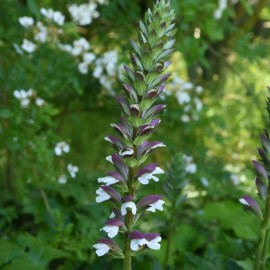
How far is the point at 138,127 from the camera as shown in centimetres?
141

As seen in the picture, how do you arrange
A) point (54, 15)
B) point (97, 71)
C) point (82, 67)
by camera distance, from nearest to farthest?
point (54, 15)
point (82, 67)
point (97, 71)

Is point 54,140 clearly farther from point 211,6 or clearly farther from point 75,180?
point 211,6

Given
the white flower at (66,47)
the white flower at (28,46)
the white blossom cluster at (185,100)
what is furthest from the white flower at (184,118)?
the white flower at (28,46)

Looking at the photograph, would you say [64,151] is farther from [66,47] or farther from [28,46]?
[66,47]

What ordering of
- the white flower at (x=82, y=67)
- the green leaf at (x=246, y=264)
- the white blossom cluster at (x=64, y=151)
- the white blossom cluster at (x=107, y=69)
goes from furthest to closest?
the white blossom cluster at (x=107, y=69) < the white flower at (x=82, y=67) < the white blossom cluster at (x=64, y=151) < the green leaf at (x=246, y=264)

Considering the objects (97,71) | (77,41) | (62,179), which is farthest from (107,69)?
(62,179)

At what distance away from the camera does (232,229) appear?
3.62 metres

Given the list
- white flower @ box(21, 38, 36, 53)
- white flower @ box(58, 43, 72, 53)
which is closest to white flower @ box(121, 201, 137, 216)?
white flower @ box(21, 38, 36, 53)

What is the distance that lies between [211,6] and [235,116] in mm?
2657

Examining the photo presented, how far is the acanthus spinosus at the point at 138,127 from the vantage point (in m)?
1.37

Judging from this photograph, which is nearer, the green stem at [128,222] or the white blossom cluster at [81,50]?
the green stem at [128,222]

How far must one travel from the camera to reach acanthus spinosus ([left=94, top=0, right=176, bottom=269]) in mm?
1367

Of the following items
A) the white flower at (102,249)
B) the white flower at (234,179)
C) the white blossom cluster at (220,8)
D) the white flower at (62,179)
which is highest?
the white blossom cluster at (220,8)

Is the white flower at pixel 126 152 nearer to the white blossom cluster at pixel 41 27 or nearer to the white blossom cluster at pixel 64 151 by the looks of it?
the white blossom cluster at pixel 64 151
